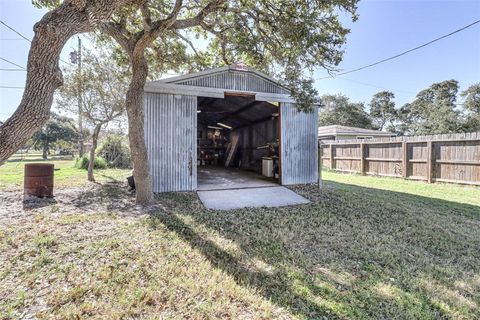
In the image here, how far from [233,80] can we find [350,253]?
549 cm

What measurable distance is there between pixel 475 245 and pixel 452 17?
390 inches

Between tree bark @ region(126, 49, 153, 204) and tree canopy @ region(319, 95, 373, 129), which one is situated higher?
tree canopy @ region(319, 95, 373, 129)

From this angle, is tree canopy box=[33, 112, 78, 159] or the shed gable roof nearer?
the shed gable roof

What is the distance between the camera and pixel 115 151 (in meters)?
14.0

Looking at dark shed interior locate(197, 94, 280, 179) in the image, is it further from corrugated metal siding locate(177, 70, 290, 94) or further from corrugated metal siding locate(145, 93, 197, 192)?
corrugated metal siding locate(145, 93, 197, 192)

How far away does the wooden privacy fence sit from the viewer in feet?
26.6

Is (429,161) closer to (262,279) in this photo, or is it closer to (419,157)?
(419,157)

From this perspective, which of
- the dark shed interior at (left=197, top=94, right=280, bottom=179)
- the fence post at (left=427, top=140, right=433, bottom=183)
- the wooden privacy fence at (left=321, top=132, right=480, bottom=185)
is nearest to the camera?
the wooden privacy fence at (left=321, top=132, right=480, bottom=185)

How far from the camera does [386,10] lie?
33.7ft

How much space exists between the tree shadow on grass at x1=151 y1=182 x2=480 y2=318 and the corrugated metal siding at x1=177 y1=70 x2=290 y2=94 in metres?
Result: 3.28

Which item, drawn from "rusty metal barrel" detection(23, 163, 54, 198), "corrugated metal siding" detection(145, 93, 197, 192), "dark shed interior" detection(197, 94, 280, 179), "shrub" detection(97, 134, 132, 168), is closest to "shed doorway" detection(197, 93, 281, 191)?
"dark shed interior" detection(197, 94, 280, 179)

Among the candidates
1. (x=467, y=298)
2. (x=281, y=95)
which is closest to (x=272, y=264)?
(x=467, y=298)

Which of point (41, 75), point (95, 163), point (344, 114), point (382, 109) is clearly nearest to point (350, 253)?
point (41, 75)

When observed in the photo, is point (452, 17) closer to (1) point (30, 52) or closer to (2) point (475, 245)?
(2) point (475, 245)
